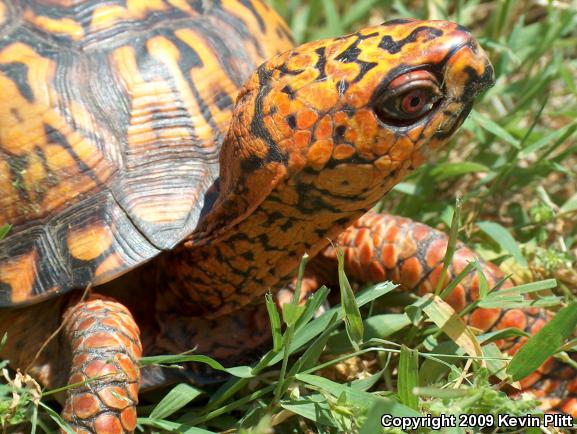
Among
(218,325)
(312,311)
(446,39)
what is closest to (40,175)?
(218,325)

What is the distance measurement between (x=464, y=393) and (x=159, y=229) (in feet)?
2.99

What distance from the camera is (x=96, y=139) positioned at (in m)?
2.12

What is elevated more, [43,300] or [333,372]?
[43,300]

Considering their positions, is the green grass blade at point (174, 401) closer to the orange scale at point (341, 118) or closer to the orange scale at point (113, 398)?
the orange scale at point (113, 398)

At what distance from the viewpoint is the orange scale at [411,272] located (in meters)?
2.32

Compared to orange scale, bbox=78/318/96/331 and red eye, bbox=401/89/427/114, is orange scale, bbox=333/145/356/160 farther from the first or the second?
orange scale, bbox=78/318/96/331

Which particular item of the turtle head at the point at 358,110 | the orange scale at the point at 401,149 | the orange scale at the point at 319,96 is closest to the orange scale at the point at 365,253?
the turtle head at the point at 358,110

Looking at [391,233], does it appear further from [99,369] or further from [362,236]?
[99,369]

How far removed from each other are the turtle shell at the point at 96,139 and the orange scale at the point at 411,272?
66cm

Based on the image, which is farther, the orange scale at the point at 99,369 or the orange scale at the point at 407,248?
the orange scale at the point at 407,248

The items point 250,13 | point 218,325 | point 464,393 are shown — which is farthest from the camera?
point 250,13

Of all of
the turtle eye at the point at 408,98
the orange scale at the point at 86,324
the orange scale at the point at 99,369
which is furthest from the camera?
Result: the orange scale at the point at 86,324

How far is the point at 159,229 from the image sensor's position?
6.68 feet

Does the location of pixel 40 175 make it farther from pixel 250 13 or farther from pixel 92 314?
pixel 250 13
